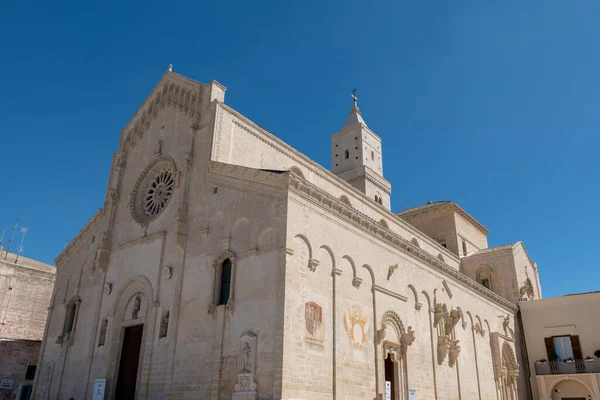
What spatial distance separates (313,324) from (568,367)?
69.2ft

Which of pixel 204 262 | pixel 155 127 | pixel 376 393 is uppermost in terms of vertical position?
pixel 155 127

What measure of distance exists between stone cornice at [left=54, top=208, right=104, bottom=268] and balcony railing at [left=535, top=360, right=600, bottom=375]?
27059 mm

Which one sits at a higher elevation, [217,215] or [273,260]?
[217,215]

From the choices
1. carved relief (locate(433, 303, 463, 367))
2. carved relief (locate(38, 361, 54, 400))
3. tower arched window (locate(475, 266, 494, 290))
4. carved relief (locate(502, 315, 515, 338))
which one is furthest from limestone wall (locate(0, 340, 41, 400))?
tower arched window (locate(475, 266, 494, 290))

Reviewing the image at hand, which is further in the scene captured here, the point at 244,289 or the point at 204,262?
the point at 204,262

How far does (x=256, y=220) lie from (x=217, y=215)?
2.09 m

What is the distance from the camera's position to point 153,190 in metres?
23.0

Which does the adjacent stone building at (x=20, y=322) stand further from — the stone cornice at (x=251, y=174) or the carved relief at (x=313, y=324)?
the carved relief at (x=313, y=324)

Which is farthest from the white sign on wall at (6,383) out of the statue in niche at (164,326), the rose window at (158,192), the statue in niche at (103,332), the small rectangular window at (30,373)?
the statue in niche at (164,326)

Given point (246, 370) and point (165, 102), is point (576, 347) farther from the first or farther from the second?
point (165, 102)

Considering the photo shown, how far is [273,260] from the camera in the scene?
53.9 feet

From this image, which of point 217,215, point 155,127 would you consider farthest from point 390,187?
point 217,215

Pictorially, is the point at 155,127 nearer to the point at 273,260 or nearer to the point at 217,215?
the point at 217,215

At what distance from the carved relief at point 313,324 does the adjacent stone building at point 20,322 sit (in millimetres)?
19998
